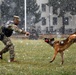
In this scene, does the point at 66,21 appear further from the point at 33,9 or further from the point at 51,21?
the point at 33,9

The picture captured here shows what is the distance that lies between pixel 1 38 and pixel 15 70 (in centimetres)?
234

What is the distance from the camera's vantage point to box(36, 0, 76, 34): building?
76.8 m

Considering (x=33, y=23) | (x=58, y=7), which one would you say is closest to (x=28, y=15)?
(x=33, y=23)

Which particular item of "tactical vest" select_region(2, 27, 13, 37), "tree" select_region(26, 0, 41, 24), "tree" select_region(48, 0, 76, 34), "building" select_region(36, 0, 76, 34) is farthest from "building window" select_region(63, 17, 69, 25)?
"tactical vest" select_region(2, 27, 13, 37)

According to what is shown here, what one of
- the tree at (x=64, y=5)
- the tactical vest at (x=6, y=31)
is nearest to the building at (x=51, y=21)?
the tree at (x=64, y=5)

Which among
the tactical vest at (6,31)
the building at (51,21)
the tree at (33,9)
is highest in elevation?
the tactical vest at (6,31)

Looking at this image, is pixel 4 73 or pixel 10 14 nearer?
pixel 4 73

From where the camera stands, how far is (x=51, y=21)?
8050 cm

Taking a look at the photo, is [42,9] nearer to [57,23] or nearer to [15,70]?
[57,23]

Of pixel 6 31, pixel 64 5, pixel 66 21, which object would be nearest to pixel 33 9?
pixel 64 5

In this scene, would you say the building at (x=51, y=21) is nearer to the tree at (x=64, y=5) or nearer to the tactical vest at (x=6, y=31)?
the tree at (x=64, y=5)

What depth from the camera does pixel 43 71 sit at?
9.91 metres

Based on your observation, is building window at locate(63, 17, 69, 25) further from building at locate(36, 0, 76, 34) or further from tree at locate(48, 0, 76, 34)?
tree at locate(48, 0, 76, 34)

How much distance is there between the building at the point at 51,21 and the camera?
76812mm
